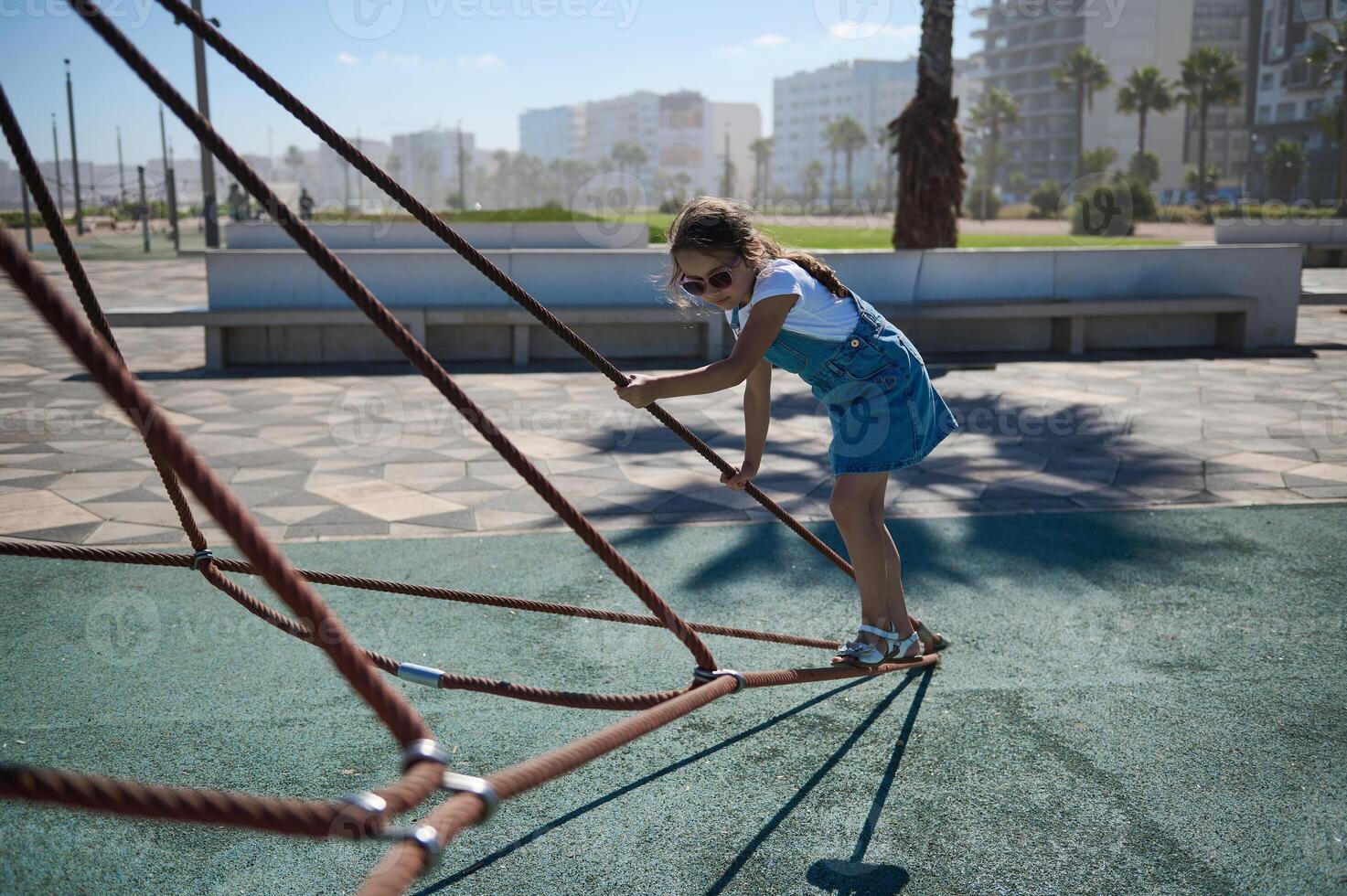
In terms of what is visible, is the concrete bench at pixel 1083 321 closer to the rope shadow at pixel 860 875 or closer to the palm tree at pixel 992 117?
the rope shadow at pixel 860 875

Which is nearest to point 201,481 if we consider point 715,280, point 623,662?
point 715,280

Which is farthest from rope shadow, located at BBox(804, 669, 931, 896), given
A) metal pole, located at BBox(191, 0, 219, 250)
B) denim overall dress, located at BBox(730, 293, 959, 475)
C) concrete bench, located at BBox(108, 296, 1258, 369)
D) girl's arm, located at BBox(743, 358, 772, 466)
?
metal pole, located at BBox(191, 0, 219, 250)

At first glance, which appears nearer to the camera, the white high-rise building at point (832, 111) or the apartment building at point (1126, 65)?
the apartment building at point (1126, 65)

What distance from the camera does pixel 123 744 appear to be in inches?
127

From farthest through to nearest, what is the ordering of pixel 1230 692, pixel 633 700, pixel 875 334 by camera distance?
pixel 1230 692 < pixel 875 334 < pixel 633 700

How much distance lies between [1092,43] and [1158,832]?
4634 inches

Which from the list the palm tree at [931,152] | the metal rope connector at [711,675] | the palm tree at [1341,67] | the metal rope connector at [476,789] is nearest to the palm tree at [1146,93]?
the palm tree at [1341,67]

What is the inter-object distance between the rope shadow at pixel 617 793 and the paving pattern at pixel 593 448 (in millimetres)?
2141

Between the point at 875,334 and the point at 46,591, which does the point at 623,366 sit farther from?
the point at 875,334

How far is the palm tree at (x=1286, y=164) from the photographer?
65875 millimetres

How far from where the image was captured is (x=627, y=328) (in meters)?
11.6

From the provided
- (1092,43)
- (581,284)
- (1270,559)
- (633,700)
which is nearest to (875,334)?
(633,700)

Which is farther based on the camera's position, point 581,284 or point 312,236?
point 581,284

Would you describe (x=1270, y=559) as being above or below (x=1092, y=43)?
below
